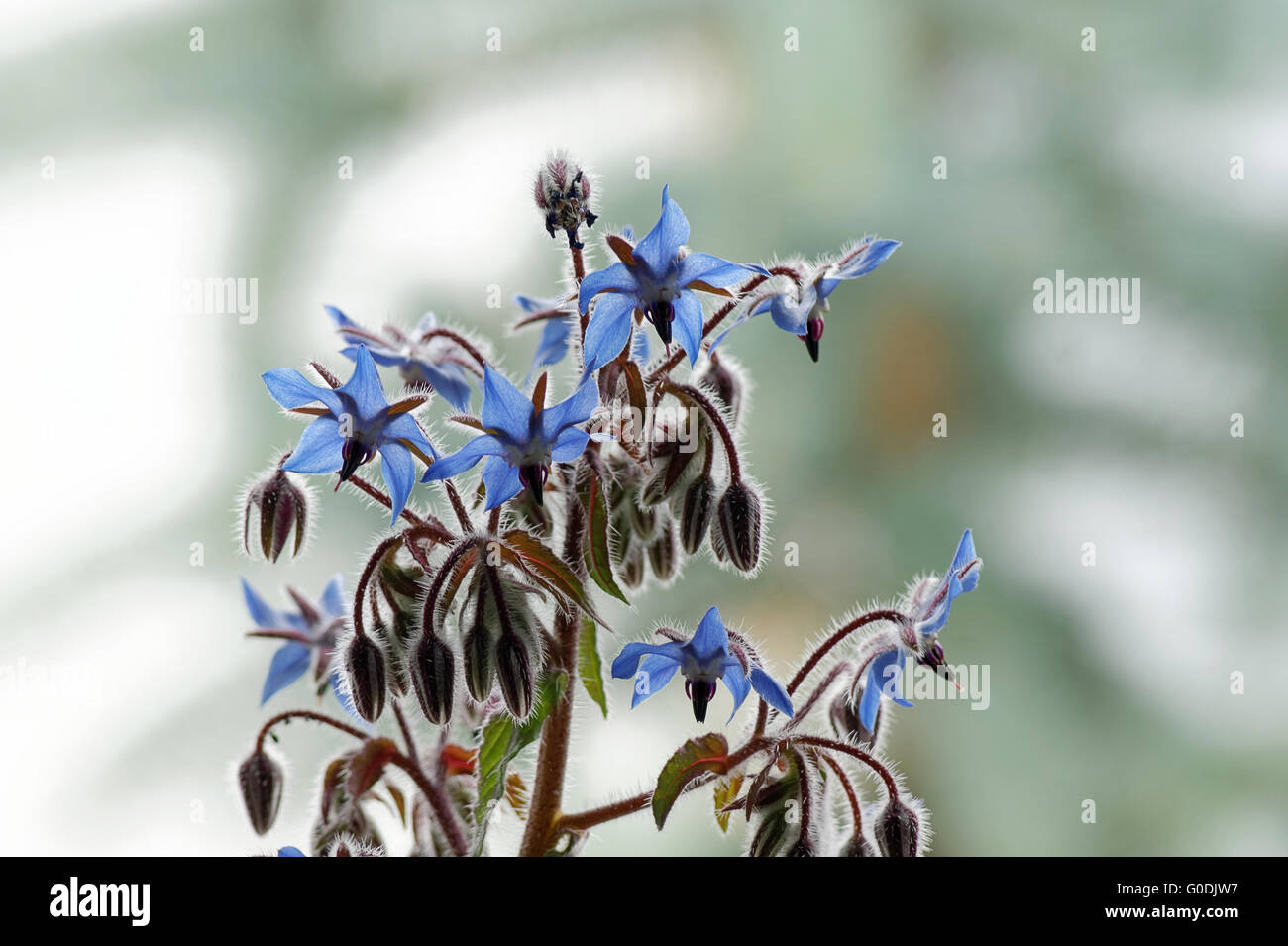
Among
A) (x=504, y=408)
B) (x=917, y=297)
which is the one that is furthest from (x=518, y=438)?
(x=917, y=297)

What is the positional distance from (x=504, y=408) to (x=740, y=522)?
169mm

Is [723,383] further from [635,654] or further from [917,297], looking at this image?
[917,297]

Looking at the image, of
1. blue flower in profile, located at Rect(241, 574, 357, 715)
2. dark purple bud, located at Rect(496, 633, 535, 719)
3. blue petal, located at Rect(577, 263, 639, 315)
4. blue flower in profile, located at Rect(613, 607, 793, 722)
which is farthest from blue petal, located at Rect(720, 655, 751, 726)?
blue flower in profile, located at Rect(241, 574, 357, 715)

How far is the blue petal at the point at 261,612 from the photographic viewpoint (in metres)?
0.85

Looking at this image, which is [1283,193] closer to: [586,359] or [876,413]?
[876,413]

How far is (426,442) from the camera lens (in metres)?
0.62

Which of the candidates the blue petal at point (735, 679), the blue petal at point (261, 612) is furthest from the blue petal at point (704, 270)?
the blue petal at point (261, 612)

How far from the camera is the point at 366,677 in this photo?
2.09 feet

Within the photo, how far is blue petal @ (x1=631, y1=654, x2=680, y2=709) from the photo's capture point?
645mm

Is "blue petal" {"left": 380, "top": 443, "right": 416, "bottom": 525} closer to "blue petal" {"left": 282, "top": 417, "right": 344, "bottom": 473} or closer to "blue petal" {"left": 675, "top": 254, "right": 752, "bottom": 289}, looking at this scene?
"blue petal" {"left": 282, "top": 417, "right": 344, "bottom": 473}

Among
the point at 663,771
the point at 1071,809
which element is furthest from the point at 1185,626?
the point at 663,771

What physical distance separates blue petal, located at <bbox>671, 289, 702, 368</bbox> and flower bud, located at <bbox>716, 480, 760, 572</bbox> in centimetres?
9

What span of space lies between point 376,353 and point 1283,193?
2.51m
